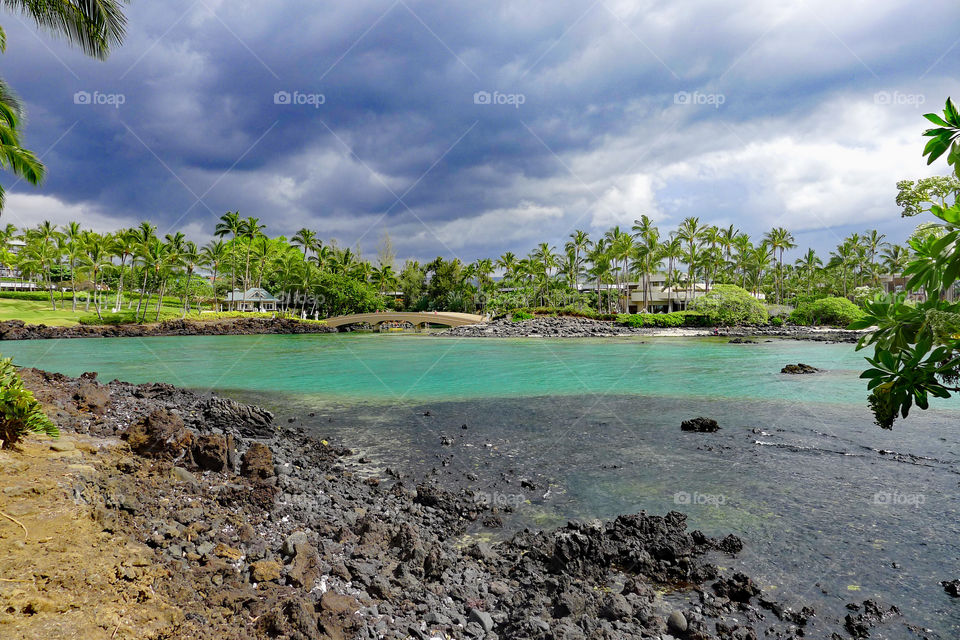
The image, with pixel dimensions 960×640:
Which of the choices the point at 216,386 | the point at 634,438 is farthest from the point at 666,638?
the point at 216,386

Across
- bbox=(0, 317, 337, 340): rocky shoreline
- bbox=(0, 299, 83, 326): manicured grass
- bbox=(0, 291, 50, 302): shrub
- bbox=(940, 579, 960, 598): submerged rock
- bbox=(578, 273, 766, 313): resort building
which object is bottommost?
bbox=(0, 317, 337, 340): rocky shoreline

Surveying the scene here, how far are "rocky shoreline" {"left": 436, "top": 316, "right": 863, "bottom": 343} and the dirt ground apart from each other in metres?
59.1

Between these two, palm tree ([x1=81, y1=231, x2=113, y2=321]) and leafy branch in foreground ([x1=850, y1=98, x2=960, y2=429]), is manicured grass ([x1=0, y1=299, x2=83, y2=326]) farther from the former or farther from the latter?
leafy branch in foreground ([x1=850, y1=98, x2=960, y2=429])

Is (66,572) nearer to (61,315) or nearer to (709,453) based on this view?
(709,453)

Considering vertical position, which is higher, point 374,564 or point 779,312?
point 779,312

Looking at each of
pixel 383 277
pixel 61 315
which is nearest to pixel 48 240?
pixel 61 315

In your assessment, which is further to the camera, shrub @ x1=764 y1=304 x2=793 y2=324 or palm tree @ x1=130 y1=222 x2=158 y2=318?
shrub @ x1=764 y1=304 x2=793 y2=324

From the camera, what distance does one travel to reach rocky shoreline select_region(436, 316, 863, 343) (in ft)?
207

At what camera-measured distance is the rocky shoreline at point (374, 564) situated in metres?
4.18

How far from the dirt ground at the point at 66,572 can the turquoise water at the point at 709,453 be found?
4.75 meters

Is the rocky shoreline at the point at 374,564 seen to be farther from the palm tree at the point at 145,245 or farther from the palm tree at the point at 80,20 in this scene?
the palm tree at the point at 145,245

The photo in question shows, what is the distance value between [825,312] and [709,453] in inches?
2957

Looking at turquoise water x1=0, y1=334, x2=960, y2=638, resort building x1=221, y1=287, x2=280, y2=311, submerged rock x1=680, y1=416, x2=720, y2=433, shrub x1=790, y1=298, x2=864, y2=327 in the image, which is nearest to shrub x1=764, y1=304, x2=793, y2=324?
shrub x1=790, y1=298, x2=864, y2=327

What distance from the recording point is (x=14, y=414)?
6.36 meters
